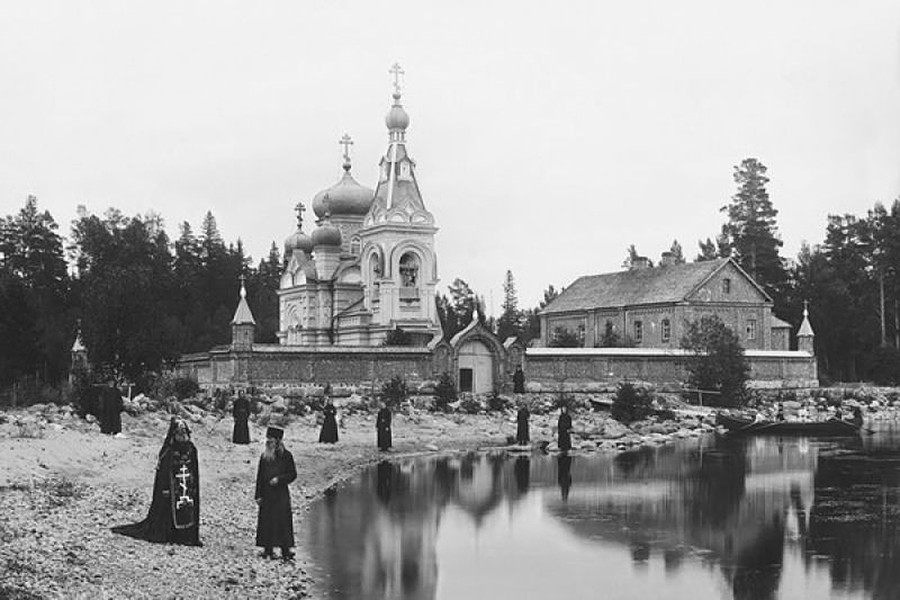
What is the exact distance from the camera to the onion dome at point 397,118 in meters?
61.4

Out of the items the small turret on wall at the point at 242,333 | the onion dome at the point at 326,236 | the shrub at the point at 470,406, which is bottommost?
the shrub at the point at 470,406

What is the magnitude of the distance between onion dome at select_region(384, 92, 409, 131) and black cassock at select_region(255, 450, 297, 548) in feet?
156

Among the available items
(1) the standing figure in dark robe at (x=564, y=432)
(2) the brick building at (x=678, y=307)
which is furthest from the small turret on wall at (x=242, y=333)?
(2) the brick building at (x=678, y=307)

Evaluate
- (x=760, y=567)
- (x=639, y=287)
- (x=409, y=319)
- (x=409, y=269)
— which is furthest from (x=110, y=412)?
Answer: (x=639, y=287)

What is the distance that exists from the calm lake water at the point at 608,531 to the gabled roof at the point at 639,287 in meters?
28.7

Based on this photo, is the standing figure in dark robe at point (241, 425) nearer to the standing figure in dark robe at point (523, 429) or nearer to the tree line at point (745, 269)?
the standing figure in dark robe at point (523, 429)

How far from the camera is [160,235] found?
270ft

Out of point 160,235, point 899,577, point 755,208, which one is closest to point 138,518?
point 899,577

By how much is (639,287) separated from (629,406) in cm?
1872

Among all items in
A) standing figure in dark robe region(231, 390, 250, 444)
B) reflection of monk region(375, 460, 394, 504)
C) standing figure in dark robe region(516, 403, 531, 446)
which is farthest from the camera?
standing figure in dark robe region(516, 403, 531, 446)

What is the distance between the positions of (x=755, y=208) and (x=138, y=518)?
202ft

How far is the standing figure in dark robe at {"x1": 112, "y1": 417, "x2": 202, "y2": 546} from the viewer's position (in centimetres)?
1434

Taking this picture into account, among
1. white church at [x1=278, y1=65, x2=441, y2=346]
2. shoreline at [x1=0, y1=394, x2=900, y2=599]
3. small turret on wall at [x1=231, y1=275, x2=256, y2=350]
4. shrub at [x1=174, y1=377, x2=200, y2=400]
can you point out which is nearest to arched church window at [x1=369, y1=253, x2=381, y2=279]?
white church at [x1=278, y1=65, x2=441, y2=346]

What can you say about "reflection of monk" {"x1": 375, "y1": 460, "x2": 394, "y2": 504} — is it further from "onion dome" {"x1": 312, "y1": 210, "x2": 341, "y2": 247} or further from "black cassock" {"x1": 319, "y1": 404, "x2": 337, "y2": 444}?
"onion dome" {"x1": 312, "y1": 210, "x2": 341, "y2": 247}
